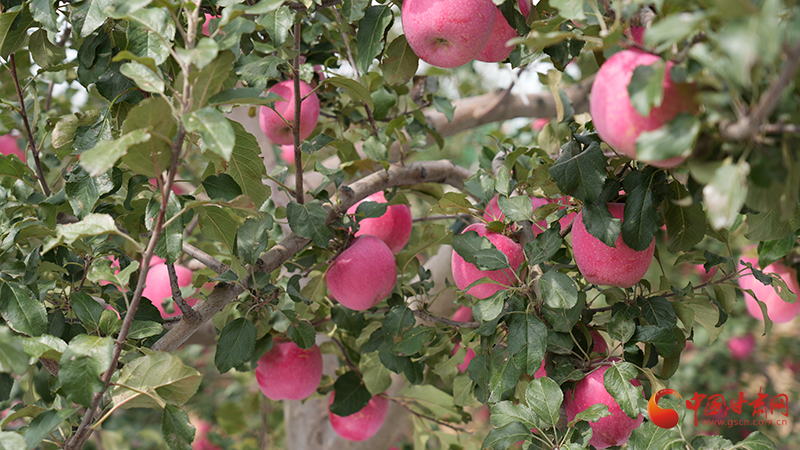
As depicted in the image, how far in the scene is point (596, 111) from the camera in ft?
1.58

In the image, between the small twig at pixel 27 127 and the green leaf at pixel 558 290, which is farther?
the small twig at pixel 27 127

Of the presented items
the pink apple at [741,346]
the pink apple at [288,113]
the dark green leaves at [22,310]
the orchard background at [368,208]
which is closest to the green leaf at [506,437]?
the orchard background at [368,208]

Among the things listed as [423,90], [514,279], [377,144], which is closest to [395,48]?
[377,144]

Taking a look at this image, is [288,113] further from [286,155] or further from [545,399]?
[286,155]

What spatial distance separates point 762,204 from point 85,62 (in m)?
0.81

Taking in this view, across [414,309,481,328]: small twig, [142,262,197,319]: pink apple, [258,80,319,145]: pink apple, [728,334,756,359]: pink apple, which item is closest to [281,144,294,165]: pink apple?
[142,262,197,319]: pink apple

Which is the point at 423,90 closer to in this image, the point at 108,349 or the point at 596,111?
the point at 596,111

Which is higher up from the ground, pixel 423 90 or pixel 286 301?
pixel 423 90

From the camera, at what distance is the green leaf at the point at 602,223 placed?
0.61 m

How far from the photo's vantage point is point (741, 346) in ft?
9.78

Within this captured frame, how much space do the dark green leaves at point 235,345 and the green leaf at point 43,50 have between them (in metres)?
0.49

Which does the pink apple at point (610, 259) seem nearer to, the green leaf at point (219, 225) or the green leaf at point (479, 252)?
the green leaf at point (479, 252)

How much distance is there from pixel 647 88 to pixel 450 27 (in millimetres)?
353

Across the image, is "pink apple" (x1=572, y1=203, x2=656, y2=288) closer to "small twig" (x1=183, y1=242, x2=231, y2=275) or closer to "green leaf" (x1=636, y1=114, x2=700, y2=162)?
"green leaf" (x1=636, y1=114, x2=700, y2=162)
